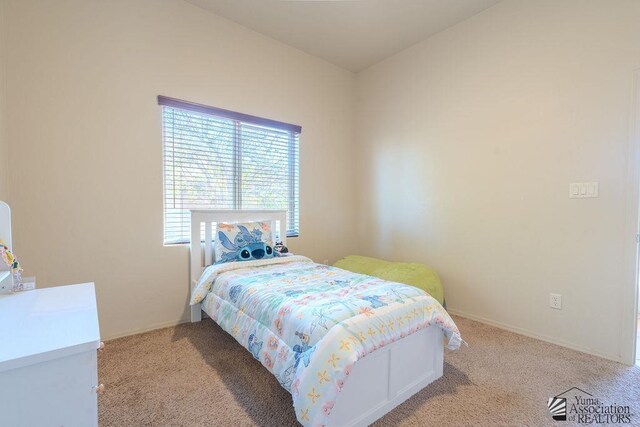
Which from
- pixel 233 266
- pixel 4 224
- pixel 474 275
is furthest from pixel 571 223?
pixel 4 224

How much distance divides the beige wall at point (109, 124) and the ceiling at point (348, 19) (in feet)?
0.74

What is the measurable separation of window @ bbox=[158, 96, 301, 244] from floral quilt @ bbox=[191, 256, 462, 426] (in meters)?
0.82

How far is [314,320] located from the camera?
1409 millimetres

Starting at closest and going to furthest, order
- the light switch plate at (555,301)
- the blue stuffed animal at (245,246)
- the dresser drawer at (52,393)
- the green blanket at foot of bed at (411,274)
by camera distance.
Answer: the dresser drawer at (52,393)
the light switch plate at (555,301)
the blue stuffed animal at (245,246)
the green blanket at foot of bed at (411,274)

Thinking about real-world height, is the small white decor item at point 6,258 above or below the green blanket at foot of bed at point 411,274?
above

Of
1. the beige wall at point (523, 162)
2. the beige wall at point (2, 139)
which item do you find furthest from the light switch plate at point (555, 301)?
the beige wall at point (2, 139)

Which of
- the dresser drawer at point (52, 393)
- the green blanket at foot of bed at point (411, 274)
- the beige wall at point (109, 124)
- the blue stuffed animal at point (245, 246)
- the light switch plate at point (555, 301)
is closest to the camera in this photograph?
the dresser drawer at point (52, 393)

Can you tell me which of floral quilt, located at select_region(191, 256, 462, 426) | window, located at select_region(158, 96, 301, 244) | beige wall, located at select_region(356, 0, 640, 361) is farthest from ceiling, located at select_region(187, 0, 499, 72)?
floral quilt, located at select_region(191, 256, 462, 426)

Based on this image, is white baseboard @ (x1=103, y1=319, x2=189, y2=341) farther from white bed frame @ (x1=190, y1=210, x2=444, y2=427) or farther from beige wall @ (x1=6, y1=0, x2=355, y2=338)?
white bed frame @ (x1=190, y1=210, x2=444, y2=427)

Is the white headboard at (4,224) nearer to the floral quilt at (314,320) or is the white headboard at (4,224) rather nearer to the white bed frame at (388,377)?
the floral quilt at (314,320)

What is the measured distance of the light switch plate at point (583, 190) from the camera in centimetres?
212

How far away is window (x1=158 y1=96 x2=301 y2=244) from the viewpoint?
262 cm

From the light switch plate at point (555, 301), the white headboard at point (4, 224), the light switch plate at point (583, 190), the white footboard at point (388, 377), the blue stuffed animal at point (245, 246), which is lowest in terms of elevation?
the white footboard at point (388, 377)

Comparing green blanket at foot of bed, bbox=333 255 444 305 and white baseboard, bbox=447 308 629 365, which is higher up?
green blanket at foot of bed, bbox=333 255 444 305
